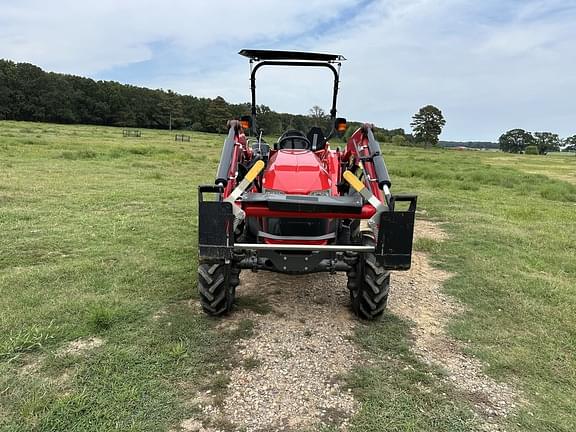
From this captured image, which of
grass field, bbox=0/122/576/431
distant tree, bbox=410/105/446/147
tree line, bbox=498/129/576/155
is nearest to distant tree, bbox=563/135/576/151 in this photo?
tree line, bbox=498/129/576/155

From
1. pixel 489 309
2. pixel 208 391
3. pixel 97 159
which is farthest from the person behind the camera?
pixel 97 159

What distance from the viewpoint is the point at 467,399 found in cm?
307

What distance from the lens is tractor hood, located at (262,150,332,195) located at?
3943 millimetres

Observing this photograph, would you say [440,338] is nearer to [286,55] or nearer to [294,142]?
[294,142]

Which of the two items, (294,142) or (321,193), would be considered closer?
(321,193)

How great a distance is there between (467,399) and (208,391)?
179cm

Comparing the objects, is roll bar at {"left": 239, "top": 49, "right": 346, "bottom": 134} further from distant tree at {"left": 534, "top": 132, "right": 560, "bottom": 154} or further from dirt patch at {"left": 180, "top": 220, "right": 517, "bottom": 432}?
distant tree at {"left": 534, "top": 132, "right": 560, "bottom": 154}

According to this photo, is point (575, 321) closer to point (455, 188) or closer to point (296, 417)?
point (296, 417)

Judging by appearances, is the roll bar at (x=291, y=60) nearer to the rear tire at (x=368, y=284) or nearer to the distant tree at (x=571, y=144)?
the rear tire at (x=368, y=284)

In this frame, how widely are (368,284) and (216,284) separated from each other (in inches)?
52.8

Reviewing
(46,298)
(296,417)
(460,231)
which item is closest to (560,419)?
(296,417)

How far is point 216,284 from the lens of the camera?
3861mm

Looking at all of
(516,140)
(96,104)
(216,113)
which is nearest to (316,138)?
(216,113)

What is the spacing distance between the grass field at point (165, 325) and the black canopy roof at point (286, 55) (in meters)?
2.62
